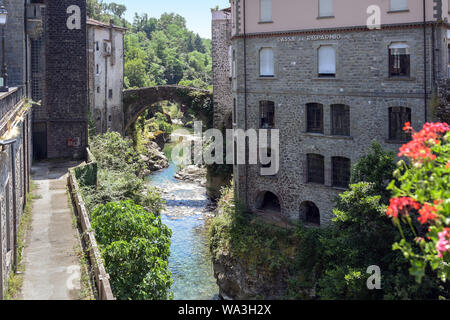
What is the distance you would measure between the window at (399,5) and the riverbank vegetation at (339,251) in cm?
721

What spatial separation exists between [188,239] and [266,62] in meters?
11.9

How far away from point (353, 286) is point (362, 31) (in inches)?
475

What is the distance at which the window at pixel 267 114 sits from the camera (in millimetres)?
29844

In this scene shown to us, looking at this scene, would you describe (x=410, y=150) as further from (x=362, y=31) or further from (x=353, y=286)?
(x=362, y=31)

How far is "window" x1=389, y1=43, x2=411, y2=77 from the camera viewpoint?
82.0 ft

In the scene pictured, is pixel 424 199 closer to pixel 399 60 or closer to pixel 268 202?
pixel 399 60

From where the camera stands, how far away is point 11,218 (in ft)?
51.9

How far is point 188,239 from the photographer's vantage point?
34.5m

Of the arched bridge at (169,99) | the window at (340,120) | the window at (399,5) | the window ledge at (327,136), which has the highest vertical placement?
the window at (399,5)

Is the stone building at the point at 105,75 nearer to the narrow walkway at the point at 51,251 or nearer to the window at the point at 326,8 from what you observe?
the narrow walkway at the point at 51,251

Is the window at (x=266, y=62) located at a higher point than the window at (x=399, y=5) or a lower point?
lower

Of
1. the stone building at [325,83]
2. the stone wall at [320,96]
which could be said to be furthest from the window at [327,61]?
the stone wall at [320,96]

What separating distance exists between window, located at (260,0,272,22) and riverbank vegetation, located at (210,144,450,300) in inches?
395
